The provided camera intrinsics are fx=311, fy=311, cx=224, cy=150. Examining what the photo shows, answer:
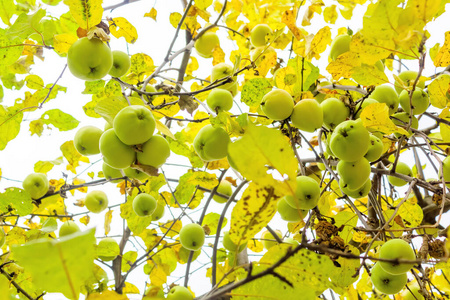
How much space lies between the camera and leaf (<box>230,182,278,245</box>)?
46cm

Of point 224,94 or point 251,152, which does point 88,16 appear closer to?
point 224,94

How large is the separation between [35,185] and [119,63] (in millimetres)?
821

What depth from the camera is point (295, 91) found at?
103 centimetres

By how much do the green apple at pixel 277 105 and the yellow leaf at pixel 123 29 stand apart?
76 centimetres

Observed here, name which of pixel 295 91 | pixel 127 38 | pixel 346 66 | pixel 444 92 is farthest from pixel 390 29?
pixel 127 38

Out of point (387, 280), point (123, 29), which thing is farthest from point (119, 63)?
point (387, 280)

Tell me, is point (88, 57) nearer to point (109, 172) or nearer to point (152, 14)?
point (109, 172)

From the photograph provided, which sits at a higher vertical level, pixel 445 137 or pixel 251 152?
pixel 445 137

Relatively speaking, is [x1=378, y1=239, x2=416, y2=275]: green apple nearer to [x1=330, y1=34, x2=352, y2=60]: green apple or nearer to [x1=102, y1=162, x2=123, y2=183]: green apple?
[x1=330, y1=34, x2=352, y2=60]: green apple

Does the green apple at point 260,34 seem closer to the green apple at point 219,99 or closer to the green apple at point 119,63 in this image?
the green apple at point 219,99

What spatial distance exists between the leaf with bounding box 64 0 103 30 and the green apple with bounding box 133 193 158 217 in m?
0.68

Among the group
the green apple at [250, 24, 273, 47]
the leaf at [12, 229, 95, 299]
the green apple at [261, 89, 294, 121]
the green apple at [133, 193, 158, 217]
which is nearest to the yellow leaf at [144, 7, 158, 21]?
the green apple at [250, 24, 273, 47]

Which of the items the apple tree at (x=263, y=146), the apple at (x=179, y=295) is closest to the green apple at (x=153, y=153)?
the apple tree at (x=263, y=146)

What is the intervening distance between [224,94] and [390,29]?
649 millimetres
